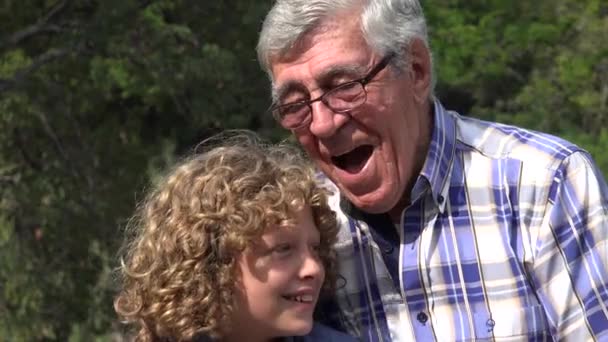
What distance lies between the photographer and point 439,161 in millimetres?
2480

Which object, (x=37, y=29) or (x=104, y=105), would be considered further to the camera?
(x=104, y=105)

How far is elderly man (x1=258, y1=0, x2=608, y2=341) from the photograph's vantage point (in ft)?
7.64

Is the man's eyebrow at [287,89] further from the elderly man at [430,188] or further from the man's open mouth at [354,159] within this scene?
the man's open mouth at [354,159]

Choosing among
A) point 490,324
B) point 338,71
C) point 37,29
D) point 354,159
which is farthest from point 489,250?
point 37,29

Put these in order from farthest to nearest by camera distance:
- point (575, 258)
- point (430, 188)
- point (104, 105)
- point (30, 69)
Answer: point (104, 105) < point (30, 69) < point (430, 188) < point (575, 258)

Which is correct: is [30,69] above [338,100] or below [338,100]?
above

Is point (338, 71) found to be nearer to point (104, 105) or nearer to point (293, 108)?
point (293, 108)

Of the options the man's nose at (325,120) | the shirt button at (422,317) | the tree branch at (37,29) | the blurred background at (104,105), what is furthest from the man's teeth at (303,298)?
the tree branch at (37,29)

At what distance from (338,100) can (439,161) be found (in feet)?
0.86

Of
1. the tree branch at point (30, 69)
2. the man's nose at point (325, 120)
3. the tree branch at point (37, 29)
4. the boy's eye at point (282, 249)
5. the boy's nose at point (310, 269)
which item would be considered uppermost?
the tree branch at point (37, 29)

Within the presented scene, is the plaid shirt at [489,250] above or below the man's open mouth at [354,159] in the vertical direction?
below

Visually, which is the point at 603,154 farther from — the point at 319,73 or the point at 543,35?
the point at 319,73

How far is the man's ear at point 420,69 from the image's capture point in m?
2.50

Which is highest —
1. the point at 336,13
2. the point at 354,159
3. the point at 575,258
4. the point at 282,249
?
the point at 336,13
